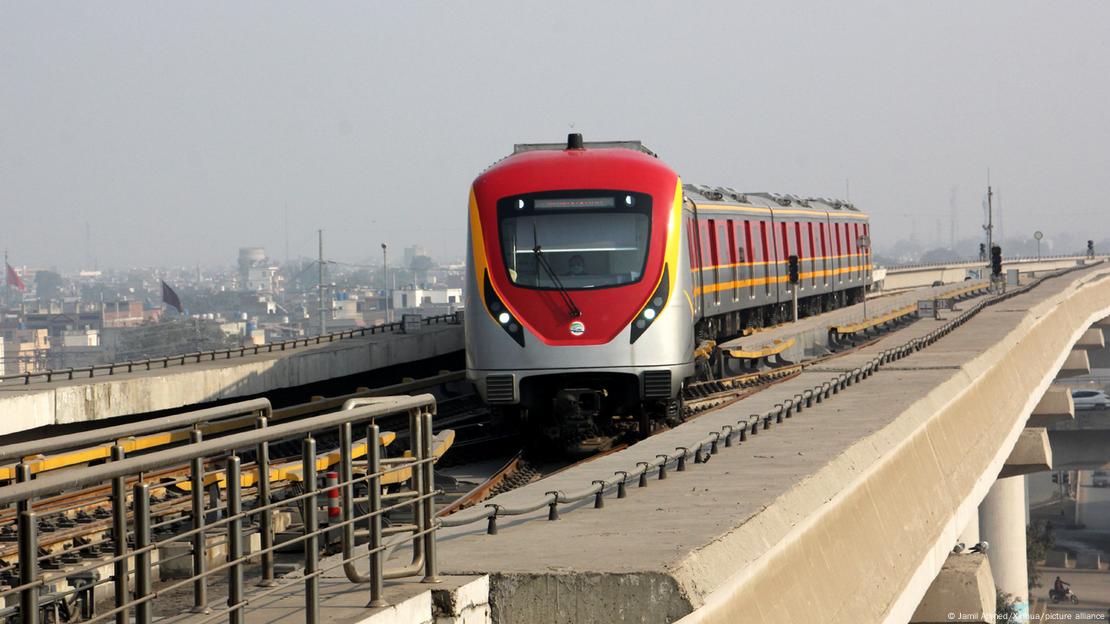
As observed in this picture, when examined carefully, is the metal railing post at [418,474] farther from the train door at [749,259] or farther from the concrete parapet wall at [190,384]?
the train door at [749,259]

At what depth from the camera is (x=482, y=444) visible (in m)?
19.4

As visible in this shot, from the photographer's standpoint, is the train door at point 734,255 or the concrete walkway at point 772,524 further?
the train door at point 734,255

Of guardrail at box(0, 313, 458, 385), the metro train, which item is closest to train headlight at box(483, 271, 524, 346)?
the metro train

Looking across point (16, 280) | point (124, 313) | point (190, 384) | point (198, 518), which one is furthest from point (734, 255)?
point (124, 313)

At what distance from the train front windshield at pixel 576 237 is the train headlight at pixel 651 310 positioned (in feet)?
0.89

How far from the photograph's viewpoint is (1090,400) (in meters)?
81.6

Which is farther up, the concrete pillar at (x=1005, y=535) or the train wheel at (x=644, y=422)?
the train wheel at (x=644, y=422)

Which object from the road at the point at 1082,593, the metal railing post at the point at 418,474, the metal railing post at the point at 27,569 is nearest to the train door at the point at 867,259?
the road at the point at 1082,593

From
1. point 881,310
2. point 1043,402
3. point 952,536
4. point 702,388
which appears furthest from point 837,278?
point 952,536

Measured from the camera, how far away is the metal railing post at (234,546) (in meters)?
5.43

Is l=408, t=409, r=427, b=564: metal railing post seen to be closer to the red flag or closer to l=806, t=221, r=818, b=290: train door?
l=806, t=221, r=818, b=290: train door

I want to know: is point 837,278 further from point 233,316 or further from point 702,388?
point 233,316

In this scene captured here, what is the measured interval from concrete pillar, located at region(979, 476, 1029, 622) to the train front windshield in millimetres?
30090

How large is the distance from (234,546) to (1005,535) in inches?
1688
